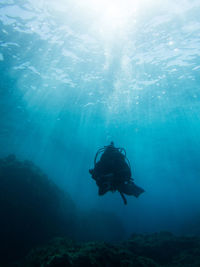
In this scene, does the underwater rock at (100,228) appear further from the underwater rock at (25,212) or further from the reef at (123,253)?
the reef at (123,253)

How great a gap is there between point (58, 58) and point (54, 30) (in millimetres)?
2772

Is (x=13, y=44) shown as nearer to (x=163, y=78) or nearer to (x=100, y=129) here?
(x=163, y=78)

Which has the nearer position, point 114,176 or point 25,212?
point 114,176

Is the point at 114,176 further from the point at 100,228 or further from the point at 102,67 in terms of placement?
the point at 100,228

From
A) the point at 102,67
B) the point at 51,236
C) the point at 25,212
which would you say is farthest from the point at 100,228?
the point at 102,67

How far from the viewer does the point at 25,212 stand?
12055 mm

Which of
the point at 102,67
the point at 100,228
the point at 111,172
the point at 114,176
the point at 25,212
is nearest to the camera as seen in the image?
the point at 114,176

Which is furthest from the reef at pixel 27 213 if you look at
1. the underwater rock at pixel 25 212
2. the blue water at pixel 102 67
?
the blue water at pixel 102 67

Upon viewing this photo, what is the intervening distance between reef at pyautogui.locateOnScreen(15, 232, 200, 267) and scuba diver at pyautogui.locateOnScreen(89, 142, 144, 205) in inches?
51.6

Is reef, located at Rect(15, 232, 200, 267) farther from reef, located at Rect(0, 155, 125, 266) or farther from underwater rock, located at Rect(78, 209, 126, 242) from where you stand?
underwater rock, located at Rect(78, 209, 126, 242)

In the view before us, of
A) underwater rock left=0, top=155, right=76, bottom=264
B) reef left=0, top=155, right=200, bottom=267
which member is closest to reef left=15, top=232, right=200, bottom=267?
reef left=0, top=155, right=200, bottom=267

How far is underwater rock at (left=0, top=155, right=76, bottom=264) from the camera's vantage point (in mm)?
10963

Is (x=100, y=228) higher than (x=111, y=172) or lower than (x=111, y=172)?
lower

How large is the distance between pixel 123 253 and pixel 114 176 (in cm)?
210
